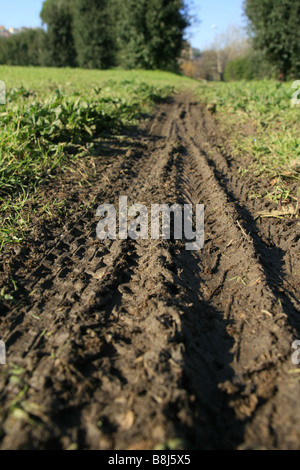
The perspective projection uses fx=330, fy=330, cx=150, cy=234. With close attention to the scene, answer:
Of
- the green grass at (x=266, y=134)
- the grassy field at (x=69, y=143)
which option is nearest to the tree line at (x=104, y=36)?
the green grass at (x=266, y=134)

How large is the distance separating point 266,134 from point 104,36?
89.8 ft

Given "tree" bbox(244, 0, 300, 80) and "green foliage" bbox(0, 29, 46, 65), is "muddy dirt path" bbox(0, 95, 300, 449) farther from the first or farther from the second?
"green foliage" bbox(0, 29, 46, 65)

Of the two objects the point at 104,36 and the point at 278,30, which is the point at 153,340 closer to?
the point at 278,30

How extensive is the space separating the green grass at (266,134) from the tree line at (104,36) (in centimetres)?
1573

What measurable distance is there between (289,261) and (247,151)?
2.81 m

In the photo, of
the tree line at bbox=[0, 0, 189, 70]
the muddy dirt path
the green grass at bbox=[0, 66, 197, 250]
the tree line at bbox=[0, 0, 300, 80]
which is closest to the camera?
the muddy dirt path

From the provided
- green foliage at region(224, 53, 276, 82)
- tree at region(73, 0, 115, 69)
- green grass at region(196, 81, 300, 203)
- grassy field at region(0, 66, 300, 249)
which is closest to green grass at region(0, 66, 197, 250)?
grassy field at region(0, 66, 300, 249)

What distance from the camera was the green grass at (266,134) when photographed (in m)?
3.83

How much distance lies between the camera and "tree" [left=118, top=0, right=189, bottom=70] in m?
21.5

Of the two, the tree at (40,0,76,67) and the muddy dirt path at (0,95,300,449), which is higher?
the tree at (40,0,76,67)

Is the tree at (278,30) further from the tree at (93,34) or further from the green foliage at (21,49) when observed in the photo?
the green foliage at (21,49)

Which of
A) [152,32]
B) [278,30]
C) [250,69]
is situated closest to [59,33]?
[152,32]

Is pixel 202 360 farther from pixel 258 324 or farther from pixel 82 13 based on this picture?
pixel 82 13

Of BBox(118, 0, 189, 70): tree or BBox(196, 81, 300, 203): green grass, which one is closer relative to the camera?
BBox(196, 81, 300, 203): green grass
